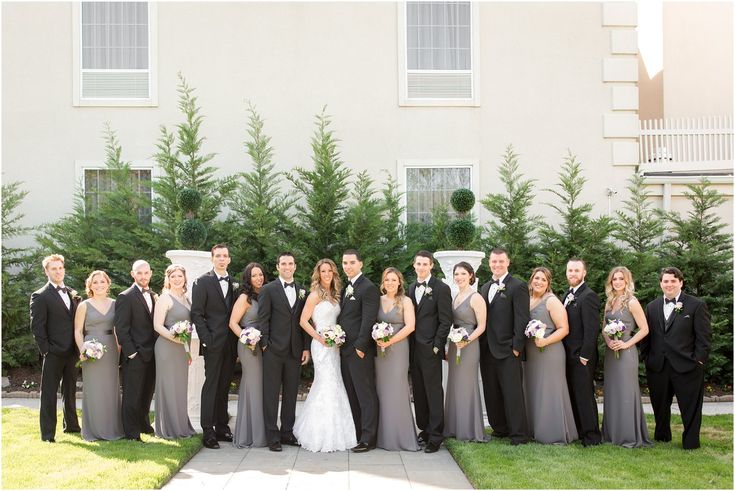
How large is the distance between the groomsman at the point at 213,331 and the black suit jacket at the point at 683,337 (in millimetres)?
4732

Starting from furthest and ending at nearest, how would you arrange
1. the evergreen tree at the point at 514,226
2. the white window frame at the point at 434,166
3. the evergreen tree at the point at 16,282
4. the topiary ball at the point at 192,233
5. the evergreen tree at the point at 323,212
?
the white window frame at the point at 434,166, the evergreen tree at the point at 514,226, the evergreen tree at the point at 323,212, the evergreen tree at the point at 16,282, the topiary ball at the point at 192,233

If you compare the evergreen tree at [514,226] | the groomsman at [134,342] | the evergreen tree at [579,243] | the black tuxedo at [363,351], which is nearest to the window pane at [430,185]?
the evergreen tree at [514,226]

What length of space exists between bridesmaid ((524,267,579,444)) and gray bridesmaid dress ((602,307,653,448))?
0.44 metres

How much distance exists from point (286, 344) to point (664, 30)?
13566 mm

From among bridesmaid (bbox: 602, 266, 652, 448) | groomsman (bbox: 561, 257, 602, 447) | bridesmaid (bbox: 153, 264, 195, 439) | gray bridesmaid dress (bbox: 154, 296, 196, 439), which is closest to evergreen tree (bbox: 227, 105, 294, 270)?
bridesmaid (bbox: 153, 264, 195, 439)

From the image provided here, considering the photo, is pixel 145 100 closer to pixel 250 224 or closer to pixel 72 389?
pixel 250 224

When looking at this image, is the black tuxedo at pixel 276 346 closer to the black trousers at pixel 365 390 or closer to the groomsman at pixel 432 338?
the black trousers at pixel 365 390

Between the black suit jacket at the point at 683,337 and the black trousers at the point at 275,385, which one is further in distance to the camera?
the black trousers at the point at 275,385

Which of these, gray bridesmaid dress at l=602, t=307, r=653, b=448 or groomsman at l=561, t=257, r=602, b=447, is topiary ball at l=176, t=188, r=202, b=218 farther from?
A: gray bridesmaid dress at l=602, t=307, r=653, b=448

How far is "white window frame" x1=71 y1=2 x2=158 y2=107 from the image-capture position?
47.9 feet

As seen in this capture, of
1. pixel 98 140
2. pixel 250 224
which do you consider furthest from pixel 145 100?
pixel 250 224

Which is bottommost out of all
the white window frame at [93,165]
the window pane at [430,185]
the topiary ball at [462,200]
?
the topiary ball at [462,200]

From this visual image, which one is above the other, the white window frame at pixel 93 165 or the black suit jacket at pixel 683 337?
the white window frame at pixel 93 165

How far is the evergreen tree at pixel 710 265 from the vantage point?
43.1 ft
